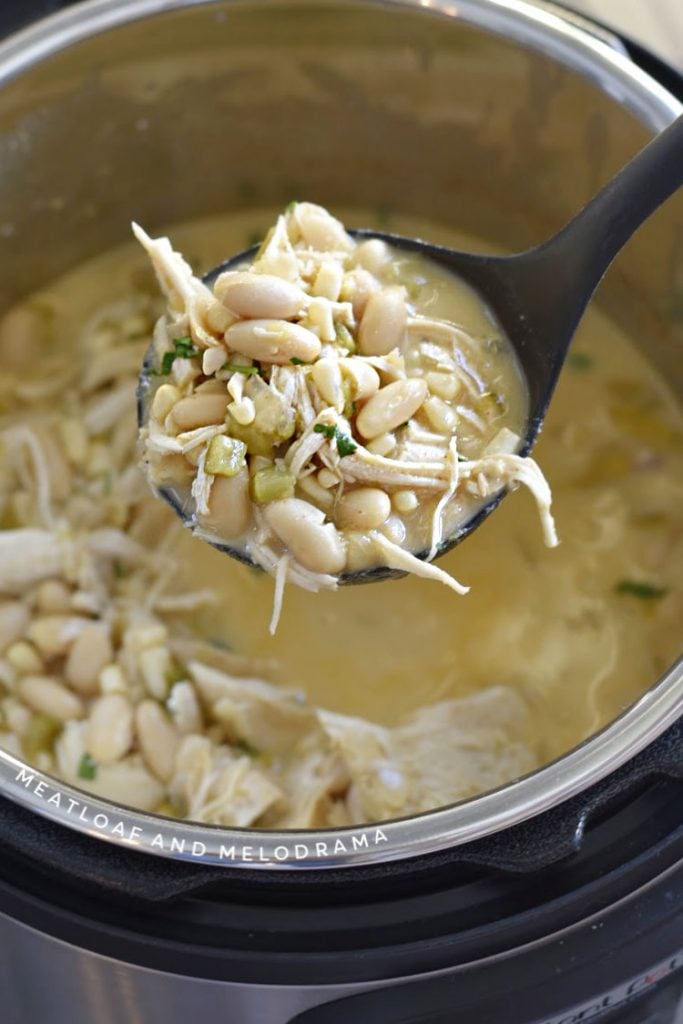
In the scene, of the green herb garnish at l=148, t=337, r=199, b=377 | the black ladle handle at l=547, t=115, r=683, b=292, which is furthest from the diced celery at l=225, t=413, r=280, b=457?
the black ladle handle at l=547, t=115, r=683, b=292

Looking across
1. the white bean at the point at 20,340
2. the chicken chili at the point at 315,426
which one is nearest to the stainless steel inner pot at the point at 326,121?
the white bean at the point at 20,340

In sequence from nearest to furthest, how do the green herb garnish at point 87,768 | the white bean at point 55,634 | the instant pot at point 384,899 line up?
the instant pot at point 384,899
the green herb garnish at point 87,768
the white bean at point 55,634

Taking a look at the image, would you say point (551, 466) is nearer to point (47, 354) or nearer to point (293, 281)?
point (293, 281)

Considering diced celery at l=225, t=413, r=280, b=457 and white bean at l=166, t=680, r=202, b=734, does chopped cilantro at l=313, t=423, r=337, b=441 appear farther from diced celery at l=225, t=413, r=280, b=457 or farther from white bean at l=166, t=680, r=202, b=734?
white bean at l=166, t=680, r=202, b=734

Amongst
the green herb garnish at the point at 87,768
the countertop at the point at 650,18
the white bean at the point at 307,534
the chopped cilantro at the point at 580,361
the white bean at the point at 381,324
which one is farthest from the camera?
the countertop at the point at 650,18

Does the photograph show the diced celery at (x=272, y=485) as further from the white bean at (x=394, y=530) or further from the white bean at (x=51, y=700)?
the white bean at (x=51, y=700)

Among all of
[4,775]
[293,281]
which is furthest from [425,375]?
[4,775]
